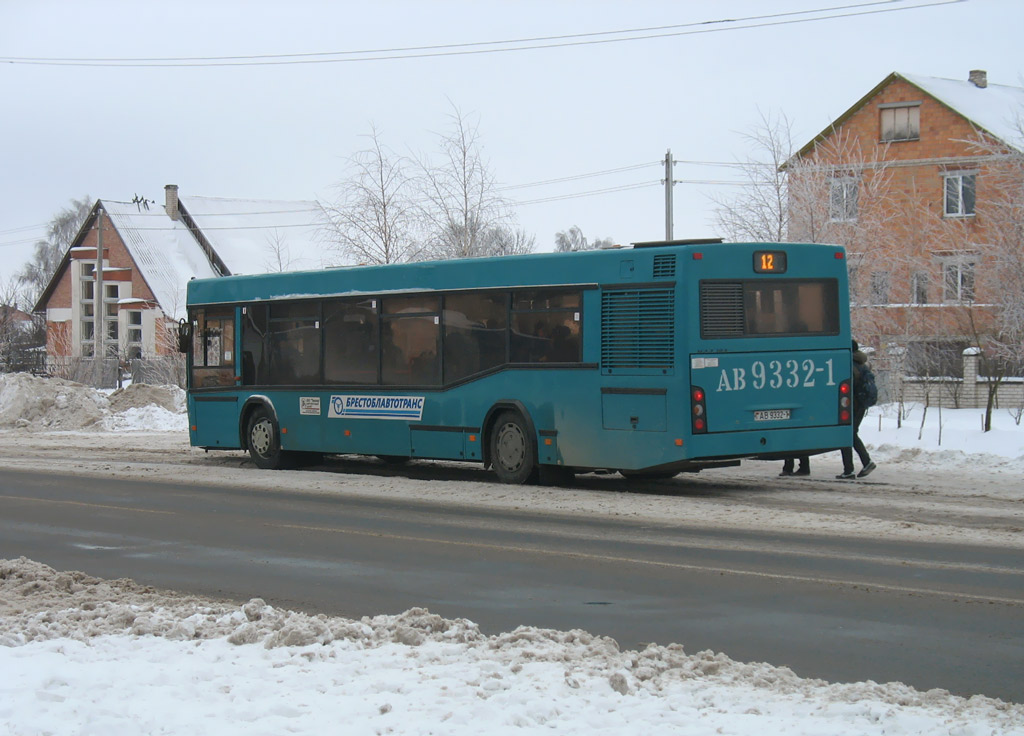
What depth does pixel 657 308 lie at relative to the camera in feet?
48.6

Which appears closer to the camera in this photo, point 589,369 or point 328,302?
point 589,369

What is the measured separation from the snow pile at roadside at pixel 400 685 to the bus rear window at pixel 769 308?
7883 millimetres

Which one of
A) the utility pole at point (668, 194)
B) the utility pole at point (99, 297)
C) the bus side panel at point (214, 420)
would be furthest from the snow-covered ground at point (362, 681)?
the utility pole at point (99, 297)

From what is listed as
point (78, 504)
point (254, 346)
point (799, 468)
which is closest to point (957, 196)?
point (799, 468)

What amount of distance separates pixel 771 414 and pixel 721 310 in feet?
4.71

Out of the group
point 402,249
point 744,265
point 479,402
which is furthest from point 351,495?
point 402,249

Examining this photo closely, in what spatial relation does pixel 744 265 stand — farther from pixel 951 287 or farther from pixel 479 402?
pixel 951 287

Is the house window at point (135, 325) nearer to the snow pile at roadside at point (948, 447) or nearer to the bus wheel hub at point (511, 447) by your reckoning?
the snow pile at roadside at point (948, 447)

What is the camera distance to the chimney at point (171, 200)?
245ft

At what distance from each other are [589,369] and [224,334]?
780cm

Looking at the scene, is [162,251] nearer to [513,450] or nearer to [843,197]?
[843,197]

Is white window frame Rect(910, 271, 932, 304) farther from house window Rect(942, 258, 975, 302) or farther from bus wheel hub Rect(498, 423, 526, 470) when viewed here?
bus wheel hub Rect(498, 423, 526, 470)

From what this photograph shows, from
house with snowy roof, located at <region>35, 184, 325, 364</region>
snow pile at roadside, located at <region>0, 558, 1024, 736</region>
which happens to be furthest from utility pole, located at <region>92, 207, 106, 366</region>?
snow pile at roadside, located at <region>0, 558, 1024, 736</region>

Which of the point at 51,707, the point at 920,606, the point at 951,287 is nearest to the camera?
the point at 51,707
